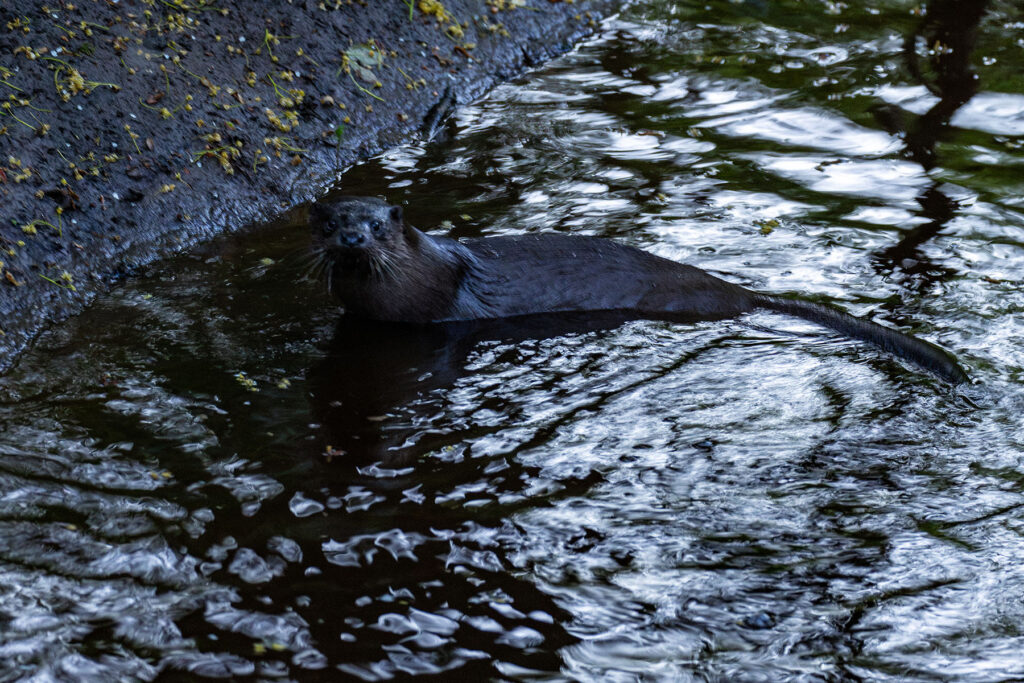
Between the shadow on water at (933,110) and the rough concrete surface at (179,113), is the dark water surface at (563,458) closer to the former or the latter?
the shadow on water at (933,110)

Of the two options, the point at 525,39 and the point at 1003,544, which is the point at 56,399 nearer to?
the point at 1003,544

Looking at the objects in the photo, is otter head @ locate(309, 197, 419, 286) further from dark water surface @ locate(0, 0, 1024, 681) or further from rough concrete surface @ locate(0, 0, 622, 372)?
rough concrete surface @ locate(0, 0, 622, 372)

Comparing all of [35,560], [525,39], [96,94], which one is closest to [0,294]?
[96,94]

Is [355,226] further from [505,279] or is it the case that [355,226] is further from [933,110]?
[933,110]

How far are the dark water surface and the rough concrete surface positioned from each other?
35 cm

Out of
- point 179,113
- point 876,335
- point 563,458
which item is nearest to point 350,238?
point 563,458

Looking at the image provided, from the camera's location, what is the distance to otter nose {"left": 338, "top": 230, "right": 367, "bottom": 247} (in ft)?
16.2

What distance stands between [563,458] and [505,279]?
150 centimetres

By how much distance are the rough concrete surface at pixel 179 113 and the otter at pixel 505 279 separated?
4.06ft

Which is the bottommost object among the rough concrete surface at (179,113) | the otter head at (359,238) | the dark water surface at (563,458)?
the dark water surface at (563,458)

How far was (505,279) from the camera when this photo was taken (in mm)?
5281

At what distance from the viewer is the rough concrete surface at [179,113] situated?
5539mm

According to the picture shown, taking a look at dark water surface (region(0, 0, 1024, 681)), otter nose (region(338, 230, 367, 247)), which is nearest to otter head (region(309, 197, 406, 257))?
otter nose (region(338, 230, 367, 247))

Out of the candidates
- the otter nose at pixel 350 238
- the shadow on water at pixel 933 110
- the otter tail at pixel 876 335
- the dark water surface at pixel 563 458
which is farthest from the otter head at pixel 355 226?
the shadow on water at pixel 933 110
